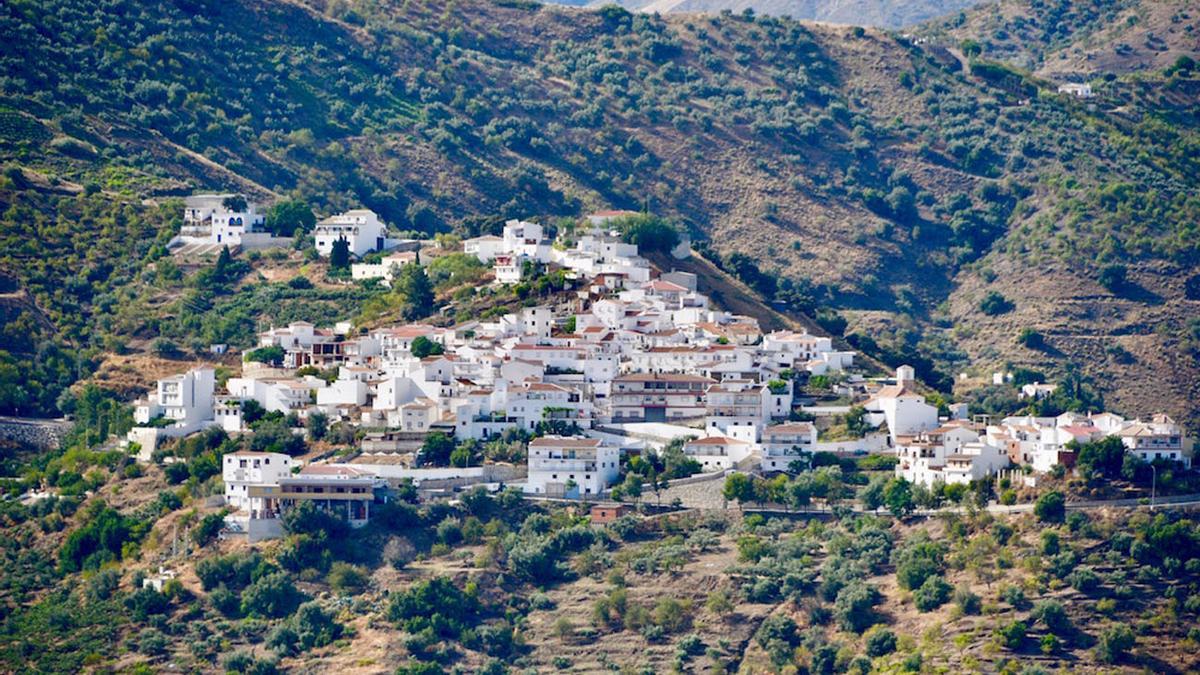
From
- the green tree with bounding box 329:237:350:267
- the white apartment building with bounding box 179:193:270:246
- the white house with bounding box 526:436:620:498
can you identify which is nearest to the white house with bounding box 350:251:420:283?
the green tree with bounding box 329:237:350:267

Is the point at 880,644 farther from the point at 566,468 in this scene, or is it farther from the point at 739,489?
the point at 566,468

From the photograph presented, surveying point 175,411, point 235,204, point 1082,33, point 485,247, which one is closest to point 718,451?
point 175,411

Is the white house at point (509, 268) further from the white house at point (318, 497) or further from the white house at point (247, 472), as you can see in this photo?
the white house at point (318, 497)

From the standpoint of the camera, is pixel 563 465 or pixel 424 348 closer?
pixel 563 465

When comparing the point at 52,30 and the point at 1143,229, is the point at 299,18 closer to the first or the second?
the point at 52,30

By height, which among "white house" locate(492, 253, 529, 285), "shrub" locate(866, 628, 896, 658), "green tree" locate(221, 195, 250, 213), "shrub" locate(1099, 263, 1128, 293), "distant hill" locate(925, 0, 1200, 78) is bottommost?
"shrub" locate(866, 628, 896, 658)

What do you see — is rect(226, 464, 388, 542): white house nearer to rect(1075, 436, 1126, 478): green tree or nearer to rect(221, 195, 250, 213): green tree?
rect(1075, 436, 1126, 478): green tree

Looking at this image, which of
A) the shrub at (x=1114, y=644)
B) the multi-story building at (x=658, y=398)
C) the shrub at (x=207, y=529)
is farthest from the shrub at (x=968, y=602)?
the shrub at (x=207, y=529)
